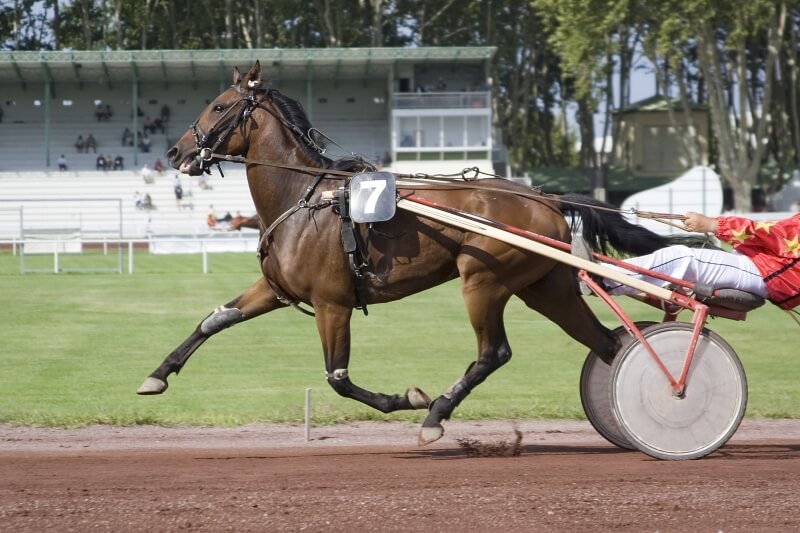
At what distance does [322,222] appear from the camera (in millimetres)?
6316

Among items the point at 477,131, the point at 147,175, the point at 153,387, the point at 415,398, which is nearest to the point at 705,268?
the point at 415,398

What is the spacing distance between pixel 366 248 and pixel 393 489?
5.36ft

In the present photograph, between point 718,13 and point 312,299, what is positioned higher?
point 718,13

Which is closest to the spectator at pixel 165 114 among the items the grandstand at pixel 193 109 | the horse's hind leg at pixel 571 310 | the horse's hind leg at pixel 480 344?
the grandstand at pixel 193 109

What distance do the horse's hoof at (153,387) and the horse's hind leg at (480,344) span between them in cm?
161

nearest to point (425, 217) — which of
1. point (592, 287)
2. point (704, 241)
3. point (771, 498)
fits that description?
point (592, 287)

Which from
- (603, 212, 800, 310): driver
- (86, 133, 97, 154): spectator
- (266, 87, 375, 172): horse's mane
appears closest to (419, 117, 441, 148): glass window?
(86, 133, 97, 154): spectator

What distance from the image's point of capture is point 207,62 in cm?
4597

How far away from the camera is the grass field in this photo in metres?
8.64

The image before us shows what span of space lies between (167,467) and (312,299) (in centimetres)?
126

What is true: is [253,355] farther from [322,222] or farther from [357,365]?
[322,222]

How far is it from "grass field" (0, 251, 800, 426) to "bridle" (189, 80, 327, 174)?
7.57 ft

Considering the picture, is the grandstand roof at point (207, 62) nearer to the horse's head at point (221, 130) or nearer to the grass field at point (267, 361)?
the grass field at point (267, 361)

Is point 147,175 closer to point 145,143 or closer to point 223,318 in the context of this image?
point 145,143
